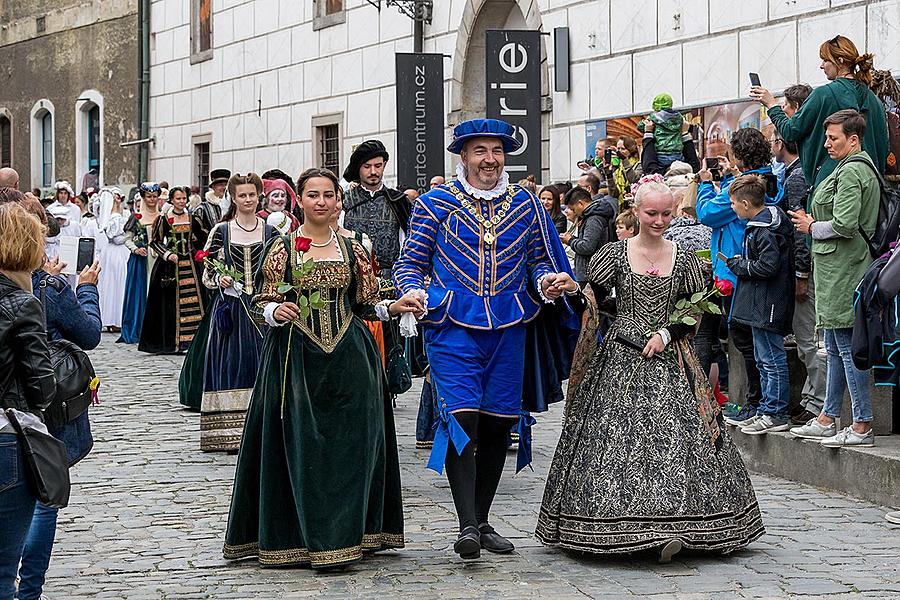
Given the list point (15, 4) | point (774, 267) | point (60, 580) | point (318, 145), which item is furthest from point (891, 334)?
point (15, 4)

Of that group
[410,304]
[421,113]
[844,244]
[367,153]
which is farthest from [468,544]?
[421,113]

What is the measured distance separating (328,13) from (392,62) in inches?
103

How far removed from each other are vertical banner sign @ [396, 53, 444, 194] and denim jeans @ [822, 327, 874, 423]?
866cm

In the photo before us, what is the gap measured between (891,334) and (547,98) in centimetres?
1033

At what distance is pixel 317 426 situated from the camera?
22.0 ft

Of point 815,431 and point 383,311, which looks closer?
point 383,311

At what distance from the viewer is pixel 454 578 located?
21.2ft

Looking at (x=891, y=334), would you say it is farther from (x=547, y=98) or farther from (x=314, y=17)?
(x=314, y=17)

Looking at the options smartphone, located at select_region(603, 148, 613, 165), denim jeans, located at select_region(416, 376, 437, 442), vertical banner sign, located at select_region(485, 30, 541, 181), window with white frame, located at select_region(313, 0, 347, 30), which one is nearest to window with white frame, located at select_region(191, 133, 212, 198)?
window with white frame, located at select_region(313, 0, 347, 30)

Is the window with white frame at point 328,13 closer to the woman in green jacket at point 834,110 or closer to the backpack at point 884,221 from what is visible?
the woman in green jacket at point 834,110

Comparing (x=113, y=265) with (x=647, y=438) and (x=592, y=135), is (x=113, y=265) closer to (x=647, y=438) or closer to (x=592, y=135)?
(x=592, y=135)

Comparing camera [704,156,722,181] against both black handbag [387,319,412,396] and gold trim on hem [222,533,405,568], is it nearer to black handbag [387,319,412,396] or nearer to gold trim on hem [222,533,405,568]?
black handbag [387,319,412,396]

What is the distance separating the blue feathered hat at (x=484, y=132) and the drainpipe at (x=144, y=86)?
2537cm

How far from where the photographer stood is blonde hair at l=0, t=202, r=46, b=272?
500 cm
